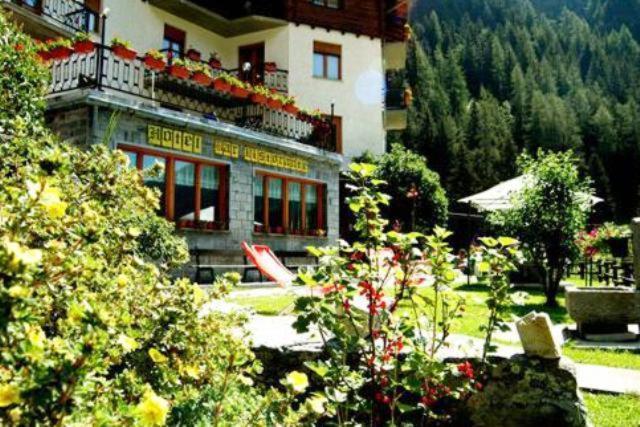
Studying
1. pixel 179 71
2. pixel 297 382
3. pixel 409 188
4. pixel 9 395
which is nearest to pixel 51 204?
pixel 9 395

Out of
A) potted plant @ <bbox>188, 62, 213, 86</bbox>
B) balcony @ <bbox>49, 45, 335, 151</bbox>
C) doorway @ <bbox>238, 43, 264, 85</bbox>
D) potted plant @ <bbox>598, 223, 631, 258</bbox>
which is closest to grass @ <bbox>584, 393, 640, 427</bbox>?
potted plant @ <bbox>188, 62, 213, 86</bbox>

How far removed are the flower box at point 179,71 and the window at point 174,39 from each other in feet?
16.8

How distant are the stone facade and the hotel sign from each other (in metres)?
A: 0.09

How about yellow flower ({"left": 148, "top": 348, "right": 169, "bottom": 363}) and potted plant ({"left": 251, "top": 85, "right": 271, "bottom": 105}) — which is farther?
potted plant ({"left": 251, "top": 85, "right": 271, "bottom": 105})

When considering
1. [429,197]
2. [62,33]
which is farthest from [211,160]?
[429,197]

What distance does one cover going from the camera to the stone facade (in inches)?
411

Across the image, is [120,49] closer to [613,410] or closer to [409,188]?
[613,410]

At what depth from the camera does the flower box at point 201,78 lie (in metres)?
12.8

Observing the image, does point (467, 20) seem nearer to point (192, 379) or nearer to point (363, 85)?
point (363, 85)

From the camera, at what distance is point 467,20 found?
3391 inches

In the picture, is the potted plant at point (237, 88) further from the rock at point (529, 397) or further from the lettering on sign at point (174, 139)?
the rock at point (529, 397)

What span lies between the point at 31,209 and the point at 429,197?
19103 mm

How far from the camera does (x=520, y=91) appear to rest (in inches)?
2717

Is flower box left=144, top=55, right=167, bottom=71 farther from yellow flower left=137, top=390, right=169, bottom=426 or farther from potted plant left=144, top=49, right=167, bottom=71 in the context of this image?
yellow flower left=137, top=390, right=169, bottom=426
